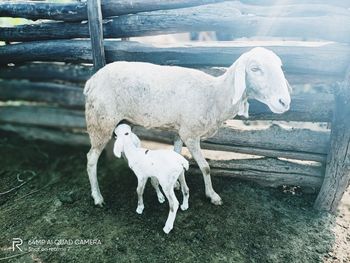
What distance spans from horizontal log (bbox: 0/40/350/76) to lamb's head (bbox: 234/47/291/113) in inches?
31.6

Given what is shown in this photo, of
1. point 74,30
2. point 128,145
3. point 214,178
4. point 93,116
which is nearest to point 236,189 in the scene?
point 214,178

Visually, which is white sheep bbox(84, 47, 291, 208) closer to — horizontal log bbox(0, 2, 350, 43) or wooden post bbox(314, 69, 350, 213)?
horizontal log bbox(0, 2, 350, 43)

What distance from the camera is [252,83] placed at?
3.57 meters

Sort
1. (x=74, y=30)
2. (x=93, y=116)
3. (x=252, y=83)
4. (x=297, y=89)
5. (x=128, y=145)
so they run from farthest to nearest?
(x=297, y=89)
(x=74, y=30)
(x=93, y=116)
(x=128, y=145)
(x=252, y=83)

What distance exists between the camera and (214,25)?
14.2ft

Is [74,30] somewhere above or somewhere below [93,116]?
above

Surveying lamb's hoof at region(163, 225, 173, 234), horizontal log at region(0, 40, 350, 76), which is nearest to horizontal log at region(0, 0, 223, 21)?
horizontal log at region(0, 40, 350, 76)

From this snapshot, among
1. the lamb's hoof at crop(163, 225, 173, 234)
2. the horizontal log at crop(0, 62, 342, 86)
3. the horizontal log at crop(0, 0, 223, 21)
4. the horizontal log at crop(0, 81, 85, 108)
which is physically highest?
the horizontal log at crop(0, 0, 223, 21)

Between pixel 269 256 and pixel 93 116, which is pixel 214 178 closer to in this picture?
pixel 269 256

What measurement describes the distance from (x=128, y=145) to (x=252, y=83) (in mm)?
1382

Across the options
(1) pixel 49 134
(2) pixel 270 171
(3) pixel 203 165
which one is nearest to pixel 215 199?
(3) pixel 203 165

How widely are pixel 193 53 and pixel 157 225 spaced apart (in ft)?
6.63

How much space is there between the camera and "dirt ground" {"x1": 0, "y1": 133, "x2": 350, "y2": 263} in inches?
153

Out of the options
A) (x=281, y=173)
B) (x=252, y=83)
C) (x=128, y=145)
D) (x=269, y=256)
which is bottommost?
(x=269, y=256)
